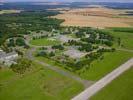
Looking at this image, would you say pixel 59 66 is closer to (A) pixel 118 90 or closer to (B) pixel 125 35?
(A) pixel 118 90

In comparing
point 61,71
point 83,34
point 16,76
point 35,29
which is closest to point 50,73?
point 61,71

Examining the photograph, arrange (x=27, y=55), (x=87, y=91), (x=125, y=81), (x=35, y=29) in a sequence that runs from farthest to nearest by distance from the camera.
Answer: (x=35, y=29) < (x=27, y=55) < (x=125, y=81) < (x=87, y=91)

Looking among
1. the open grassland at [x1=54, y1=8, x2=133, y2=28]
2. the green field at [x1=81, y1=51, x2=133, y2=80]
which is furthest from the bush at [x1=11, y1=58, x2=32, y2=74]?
the open grassland at [x1=54, y1=8, x2=133, y2=28]

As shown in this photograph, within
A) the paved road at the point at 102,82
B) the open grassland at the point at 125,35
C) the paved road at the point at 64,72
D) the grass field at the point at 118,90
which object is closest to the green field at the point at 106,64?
the paved road at the point at 102,82

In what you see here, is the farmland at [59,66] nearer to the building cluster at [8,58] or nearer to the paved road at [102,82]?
the building cluster at [8,58]

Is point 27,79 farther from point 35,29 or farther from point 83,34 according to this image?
point 35,29


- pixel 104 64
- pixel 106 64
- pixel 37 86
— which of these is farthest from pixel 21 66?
pixel 106 64
